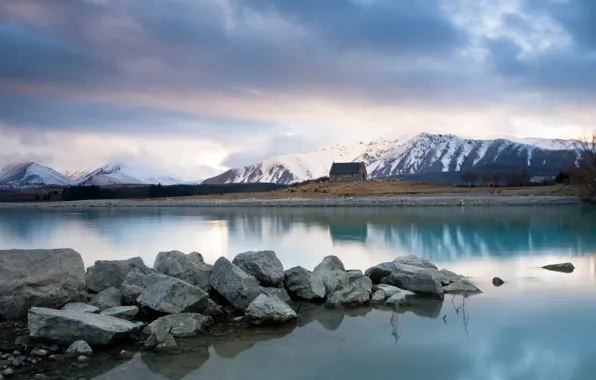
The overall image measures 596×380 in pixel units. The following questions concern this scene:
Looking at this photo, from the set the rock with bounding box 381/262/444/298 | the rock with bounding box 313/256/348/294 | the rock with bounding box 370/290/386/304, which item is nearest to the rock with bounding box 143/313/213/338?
the rock with bounding box 313/256/348/294

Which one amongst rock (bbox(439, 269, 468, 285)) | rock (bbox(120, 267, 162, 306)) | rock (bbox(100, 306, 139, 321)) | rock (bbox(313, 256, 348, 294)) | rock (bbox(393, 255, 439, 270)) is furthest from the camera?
rock (bbox(393, 255, 439, 270))

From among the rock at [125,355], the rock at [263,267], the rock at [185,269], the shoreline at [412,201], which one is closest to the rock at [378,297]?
the rock at [263,267]

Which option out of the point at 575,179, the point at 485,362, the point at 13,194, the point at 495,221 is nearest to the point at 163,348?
the point at 485,362

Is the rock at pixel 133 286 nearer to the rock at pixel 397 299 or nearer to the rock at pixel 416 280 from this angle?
the rock at pixel 397 299

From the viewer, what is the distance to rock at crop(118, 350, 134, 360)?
9.60 m

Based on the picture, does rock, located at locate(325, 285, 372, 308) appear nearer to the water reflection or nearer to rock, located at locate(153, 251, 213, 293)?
rock, located at locate(153, 251, 213, 293)

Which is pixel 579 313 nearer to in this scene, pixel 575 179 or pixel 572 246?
pixel 572 246

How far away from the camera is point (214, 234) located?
1491 inches

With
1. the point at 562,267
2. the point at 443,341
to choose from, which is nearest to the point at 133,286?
the point at 443,341

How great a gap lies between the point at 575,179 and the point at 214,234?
54.1 m

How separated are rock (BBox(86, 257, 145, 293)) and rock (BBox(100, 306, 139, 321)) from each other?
6.85 ft

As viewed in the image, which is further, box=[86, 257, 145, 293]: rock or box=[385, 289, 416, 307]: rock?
box=[86, 257, 145, 293]: rock

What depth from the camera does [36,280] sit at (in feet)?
38.4

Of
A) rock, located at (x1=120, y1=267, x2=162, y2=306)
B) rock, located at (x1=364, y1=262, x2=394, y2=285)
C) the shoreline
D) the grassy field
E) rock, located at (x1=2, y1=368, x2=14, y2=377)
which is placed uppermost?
the grassy field
